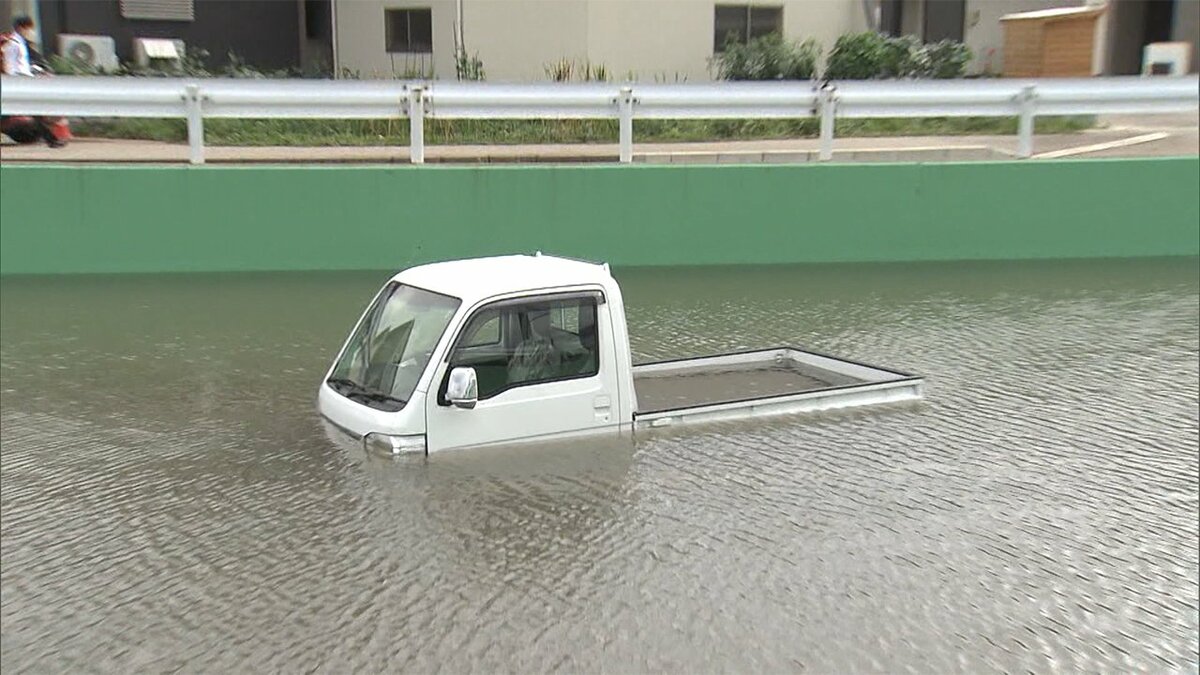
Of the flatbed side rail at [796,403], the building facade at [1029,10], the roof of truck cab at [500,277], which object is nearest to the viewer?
the roof of truck cab at [500,277]

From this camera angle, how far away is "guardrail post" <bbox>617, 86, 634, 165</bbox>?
558 inches

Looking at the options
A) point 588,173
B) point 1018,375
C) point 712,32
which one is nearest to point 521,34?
point 712,32

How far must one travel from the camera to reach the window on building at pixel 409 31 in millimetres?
24656

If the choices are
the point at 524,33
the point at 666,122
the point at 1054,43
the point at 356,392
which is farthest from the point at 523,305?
→ the point at 1054,43

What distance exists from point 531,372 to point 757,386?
2.29m

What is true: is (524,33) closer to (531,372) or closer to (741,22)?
(741,22)

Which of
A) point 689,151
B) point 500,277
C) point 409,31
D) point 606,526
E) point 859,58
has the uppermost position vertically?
point 409,31

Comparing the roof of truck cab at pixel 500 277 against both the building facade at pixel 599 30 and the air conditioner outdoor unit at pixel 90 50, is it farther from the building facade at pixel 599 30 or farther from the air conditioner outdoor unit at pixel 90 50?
the air conditioner outdoor unit at pixel 90 50

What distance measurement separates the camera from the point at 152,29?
79.9ft

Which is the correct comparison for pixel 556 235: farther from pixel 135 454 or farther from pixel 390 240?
pixel 135 454

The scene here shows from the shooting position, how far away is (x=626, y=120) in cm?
1433

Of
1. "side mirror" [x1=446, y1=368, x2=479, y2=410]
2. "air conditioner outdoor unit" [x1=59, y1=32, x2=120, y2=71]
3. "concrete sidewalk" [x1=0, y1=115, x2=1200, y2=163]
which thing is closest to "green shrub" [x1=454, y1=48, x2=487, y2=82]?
"air conditioner outdoor unit" [x1=59, y1=32, x2=120, y2=71]

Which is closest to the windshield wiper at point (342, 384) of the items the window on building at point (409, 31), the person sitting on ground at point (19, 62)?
the person sitting on ground at point (19, 62)

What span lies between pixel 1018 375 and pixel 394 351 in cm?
511
